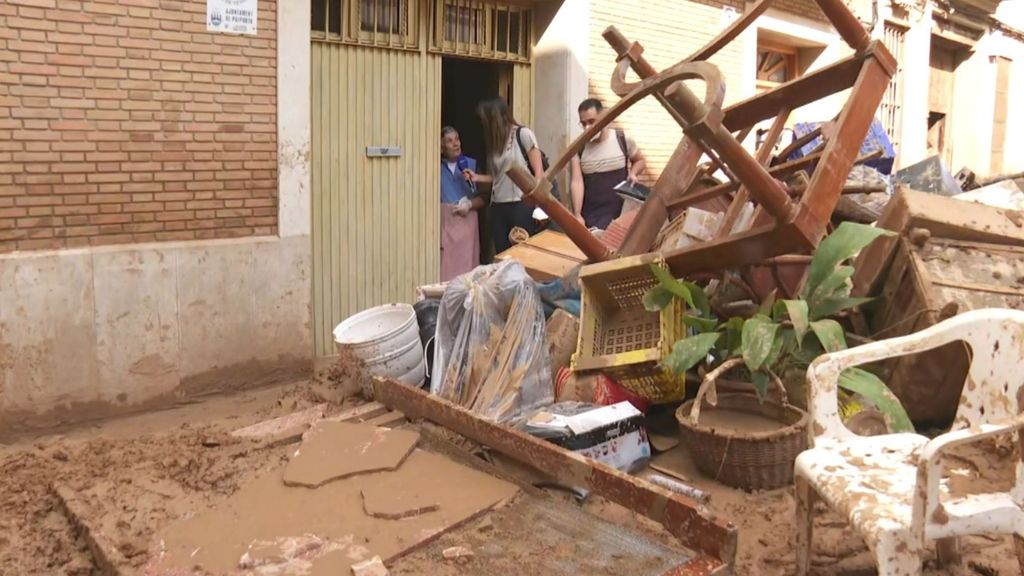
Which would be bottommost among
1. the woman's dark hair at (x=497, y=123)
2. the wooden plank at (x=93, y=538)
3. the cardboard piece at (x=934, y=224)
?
the wooden plank at (x=93, y=538)

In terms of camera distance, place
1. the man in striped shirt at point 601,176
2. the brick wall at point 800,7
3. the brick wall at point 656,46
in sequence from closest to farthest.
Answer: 1. the man in striped shirt at point 601,176
2. the brick wall at point 656,46
3. the brick wall at point 800,7

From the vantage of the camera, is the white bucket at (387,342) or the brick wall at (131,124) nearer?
the brick wall at (131,124)

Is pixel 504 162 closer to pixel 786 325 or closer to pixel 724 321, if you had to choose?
pixel 724 321

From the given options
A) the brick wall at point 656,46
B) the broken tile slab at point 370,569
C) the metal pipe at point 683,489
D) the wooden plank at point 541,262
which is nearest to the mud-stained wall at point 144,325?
the wooden plank at point 541,262

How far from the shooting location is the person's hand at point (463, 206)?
6.88 meters

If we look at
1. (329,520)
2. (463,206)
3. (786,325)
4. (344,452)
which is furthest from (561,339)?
(463,206)

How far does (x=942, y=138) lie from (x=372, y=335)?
1310cm

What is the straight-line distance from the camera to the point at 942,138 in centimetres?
1472

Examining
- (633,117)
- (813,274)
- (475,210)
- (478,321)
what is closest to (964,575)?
(813,274)

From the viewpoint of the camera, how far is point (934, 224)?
4.40 meters

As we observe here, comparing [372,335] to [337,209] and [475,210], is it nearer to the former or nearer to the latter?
[337,209]

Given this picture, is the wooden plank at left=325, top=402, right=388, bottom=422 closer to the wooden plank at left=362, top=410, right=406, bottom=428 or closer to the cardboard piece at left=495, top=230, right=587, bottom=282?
the wooden plank at left=362, top=410, right=406, bottom=428

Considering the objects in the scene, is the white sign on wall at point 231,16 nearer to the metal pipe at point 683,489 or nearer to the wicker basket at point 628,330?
the wicker basket at point 628,330

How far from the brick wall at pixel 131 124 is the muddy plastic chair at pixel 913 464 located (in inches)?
161
